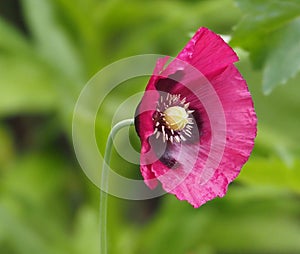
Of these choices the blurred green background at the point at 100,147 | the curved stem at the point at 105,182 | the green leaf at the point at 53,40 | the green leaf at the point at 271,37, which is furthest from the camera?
the green leaf at the point at 53,40

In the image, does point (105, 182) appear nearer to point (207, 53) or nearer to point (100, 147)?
point (207, 53)

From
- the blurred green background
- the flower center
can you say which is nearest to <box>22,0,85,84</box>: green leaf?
the blurred green background

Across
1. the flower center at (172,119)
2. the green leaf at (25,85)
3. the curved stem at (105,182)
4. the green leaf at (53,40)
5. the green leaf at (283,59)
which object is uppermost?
the green leaf at (53,40)

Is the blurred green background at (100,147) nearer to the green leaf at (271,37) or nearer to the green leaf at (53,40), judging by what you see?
the green leaf at (53,40)

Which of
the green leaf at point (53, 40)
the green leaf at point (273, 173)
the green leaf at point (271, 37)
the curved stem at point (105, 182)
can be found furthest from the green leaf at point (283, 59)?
the green leaf at point (53, 40)

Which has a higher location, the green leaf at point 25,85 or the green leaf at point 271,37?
the green leaf at point 25,85

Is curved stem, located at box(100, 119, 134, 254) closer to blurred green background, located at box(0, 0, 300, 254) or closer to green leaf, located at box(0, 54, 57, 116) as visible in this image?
blurred green background, located at box(0, 0, 300, 254)
